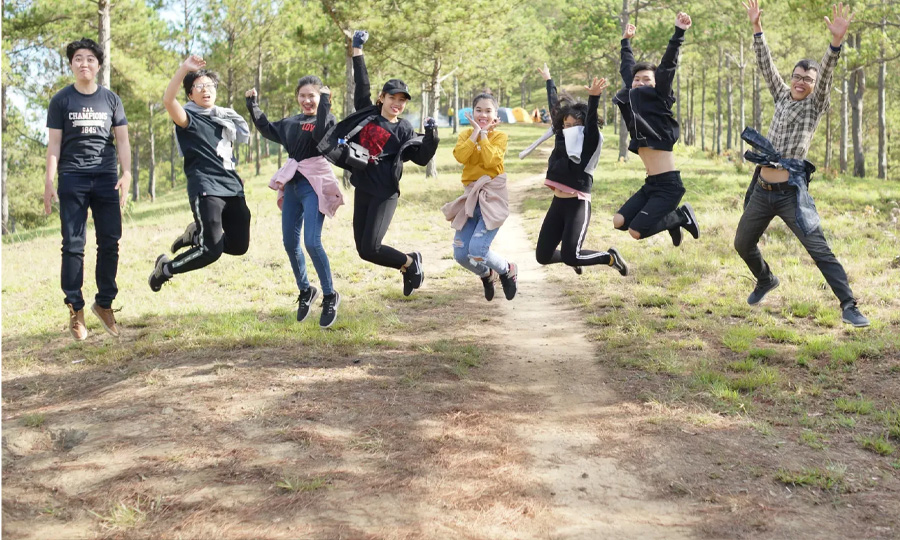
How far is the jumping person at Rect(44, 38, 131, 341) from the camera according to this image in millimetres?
6727

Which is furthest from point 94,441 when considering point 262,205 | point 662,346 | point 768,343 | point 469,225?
point 262,205

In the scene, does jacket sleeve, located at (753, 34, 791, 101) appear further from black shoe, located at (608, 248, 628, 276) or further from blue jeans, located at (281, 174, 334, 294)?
blue jeans, located at (281, 174, 334, 294)

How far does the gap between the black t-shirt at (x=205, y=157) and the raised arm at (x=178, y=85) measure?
230 millimetres

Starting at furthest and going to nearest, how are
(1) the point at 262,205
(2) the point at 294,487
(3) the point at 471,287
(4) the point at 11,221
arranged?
1. (4) the point at 11,221
2. (1) the point at 262,205
3. (3) the point at 471,287
4. (2) the point at 294,487

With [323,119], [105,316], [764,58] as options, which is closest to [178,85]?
[323,119]

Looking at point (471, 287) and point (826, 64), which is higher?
point (826, 64)

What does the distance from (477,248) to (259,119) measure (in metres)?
2.57

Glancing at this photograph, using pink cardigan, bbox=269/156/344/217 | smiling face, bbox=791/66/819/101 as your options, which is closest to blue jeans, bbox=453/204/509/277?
pink cardigan, bbox=269/156/344/217

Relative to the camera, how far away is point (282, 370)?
284 inches

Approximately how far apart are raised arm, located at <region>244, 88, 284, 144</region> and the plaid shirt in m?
4.88

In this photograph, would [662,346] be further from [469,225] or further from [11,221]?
[11,221]

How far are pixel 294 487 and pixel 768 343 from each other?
5.67 m

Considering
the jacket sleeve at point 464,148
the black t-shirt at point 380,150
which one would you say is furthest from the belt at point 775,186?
Result: the black t-shirt at point 380,150

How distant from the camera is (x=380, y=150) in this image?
24.0 feet
